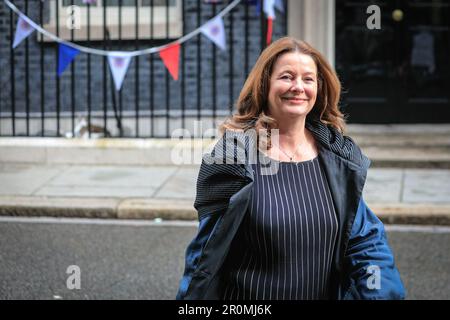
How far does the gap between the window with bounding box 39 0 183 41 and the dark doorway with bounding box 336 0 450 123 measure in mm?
2157

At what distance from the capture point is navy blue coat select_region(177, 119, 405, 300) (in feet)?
9.25

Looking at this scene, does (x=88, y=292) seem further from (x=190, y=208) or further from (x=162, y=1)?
(x=162, y=1)

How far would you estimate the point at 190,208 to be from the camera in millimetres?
7777

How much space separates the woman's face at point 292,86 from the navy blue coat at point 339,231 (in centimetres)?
17

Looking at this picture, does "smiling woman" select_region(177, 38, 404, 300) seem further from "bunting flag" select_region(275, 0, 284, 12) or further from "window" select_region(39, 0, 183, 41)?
"window" select_region(39, 0, 183, 41)

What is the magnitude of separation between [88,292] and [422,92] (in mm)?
6335

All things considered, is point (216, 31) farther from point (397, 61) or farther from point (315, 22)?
point (397, 61)

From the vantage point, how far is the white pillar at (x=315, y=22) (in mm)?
10555

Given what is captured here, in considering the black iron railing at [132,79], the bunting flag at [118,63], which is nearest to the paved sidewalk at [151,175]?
the black iron railing at [132,79]

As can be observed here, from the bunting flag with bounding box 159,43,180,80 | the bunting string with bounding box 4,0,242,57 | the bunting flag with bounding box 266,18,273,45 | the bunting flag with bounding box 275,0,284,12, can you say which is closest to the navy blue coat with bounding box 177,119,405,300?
the bunting flag with bounding box 159,43,180,80

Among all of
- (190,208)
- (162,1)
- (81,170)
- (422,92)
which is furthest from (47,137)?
(422,92)

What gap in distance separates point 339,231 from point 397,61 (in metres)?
7.99

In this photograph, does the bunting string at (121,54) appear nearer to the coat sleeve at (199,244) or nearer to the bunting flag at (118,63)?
the bunting flag at (118,63)
